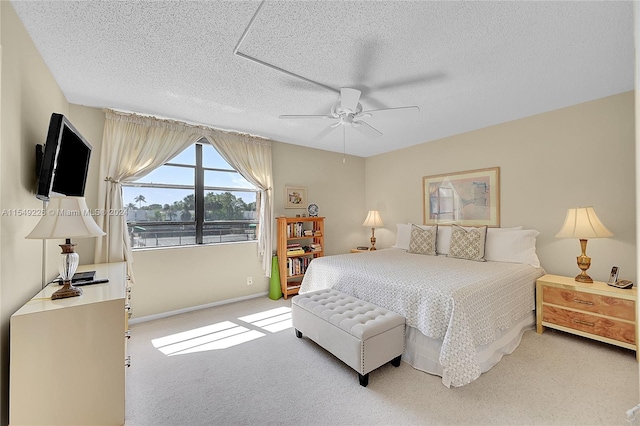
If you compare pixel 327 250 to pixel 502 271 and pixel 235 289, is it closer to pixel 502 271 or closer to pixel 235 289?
pixel 235 289

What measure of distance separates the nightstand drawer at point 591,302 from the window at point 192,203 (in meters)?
3.83

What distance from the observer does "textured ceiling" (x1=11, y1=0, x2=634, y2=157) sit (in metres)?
1.58

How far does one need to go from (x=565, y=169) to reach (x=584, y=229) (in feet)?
2.76

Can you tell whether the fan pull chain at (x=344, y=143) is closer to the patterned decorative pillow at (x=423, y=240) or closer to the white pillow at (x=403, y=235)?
the white pillow at (x=403, y=235)

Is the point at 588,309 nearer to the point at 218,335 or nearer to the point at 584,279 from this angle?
the point at 584,279

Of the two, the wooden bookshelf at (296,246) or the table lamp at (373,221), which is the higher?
the table lamp at (373,221)

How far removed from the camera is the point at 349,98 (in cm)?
231

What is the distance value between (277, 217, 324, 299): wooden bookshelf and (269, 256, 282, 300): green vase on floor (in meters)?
0.07

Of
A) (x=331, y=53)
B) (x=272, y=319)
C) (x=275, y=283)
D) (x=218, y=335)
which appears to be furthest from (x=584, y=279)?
(x=218, y=335)

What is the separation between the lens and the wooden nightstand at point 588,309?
2.30 meters

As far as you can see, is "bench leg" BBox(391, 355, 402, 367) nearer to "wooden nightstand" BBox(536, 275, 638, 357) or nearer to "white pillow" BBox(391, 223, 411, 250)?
"wooden nightstand" BBox(536, 275, 638, 357)

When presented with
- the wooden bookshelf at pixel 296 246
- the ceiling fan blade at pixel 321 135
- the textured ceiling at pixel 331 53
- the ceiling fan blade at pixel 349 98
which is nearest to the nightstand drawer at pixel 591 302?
the textured ceiling at pixel 331 53

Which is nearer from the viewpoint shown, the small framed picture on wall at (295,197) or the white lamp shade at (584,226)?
the white lamp shade at (584,226)

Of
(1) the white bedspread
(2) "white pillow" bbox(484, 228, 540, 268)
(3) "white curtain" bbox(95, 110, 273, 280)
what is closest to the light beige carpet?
(1) the white bedspread
